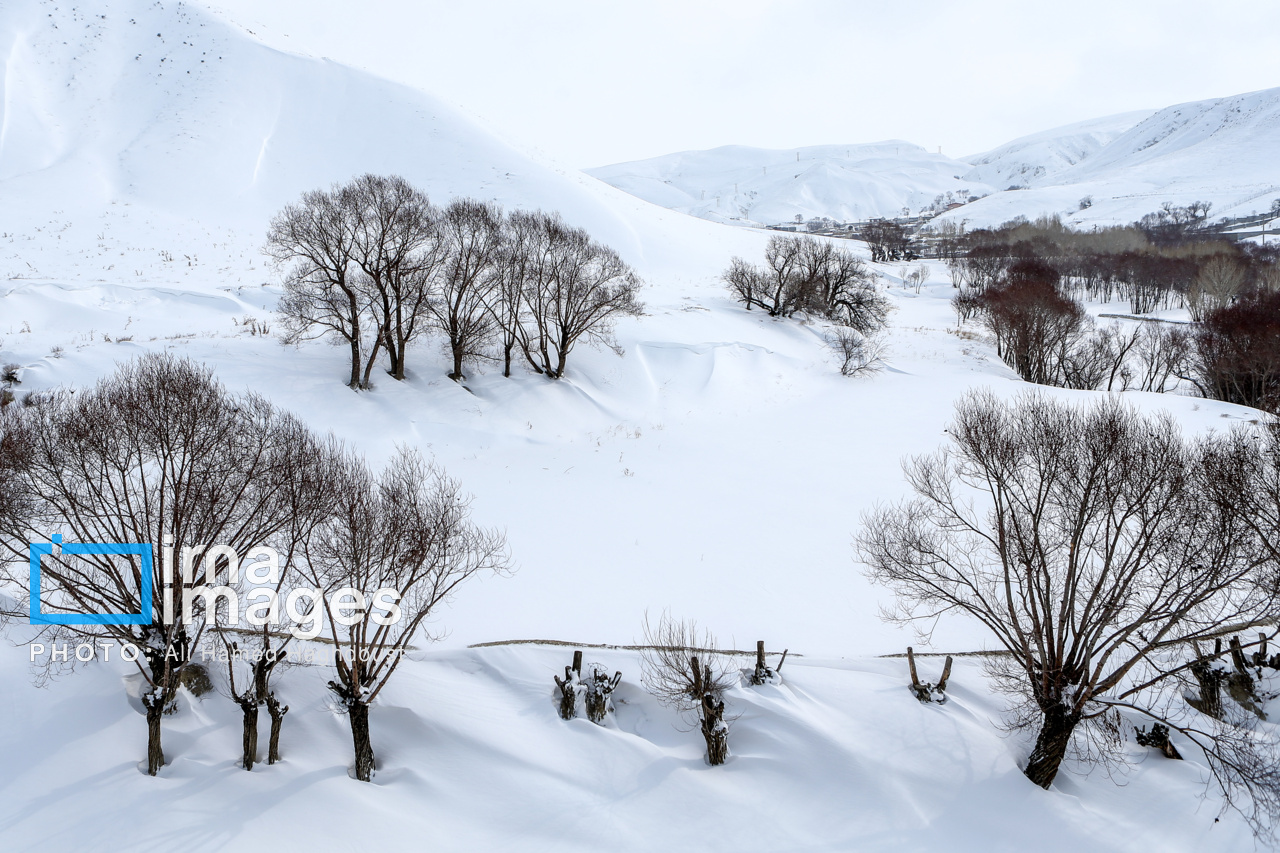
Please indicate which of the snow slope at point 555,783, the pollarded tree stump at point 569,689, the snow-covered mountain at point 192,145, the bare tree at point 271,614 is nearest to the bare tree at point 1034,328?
the snow-covered mountain at point 192,145

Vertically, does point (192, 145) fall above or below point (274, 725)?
above

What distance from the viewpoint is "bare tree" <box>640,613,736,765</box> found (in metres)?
12.3

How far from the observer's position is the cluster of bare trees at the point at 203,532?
10.6 meters

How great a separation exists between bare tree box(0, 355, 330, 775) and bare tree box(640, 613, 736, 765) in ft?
26.8

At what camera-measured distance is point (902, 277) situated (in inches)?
3524

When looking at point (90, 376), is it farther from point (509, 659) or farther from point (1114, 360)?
point (1114, 360)

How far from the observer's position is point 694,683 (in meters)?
12.8

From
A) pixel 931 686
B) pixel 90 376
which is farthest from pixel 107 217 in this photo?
pixel 931 686

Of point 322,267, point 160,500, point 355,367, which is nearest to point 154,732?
point 160,500

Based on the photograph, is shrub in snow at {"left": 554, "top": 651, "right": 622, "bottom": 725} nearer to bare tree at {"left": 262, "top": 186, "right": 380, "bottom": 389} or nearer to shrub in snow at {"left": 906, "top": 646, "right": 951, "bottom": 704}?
shrub in snow at {"left": 906, "top": 646, "right": 951, "bottom": 704}

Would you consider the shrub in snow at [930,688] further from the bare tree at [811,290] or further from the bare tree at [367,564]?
the bare tree at [811,290]

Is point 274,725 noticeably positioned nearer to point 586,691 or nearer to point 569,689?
point 569,689

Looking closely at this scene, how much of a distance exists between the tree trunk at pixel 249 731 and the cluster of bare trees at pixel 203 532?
0.08 ft

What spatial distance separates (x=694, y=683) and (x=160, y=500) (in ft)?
35.2
